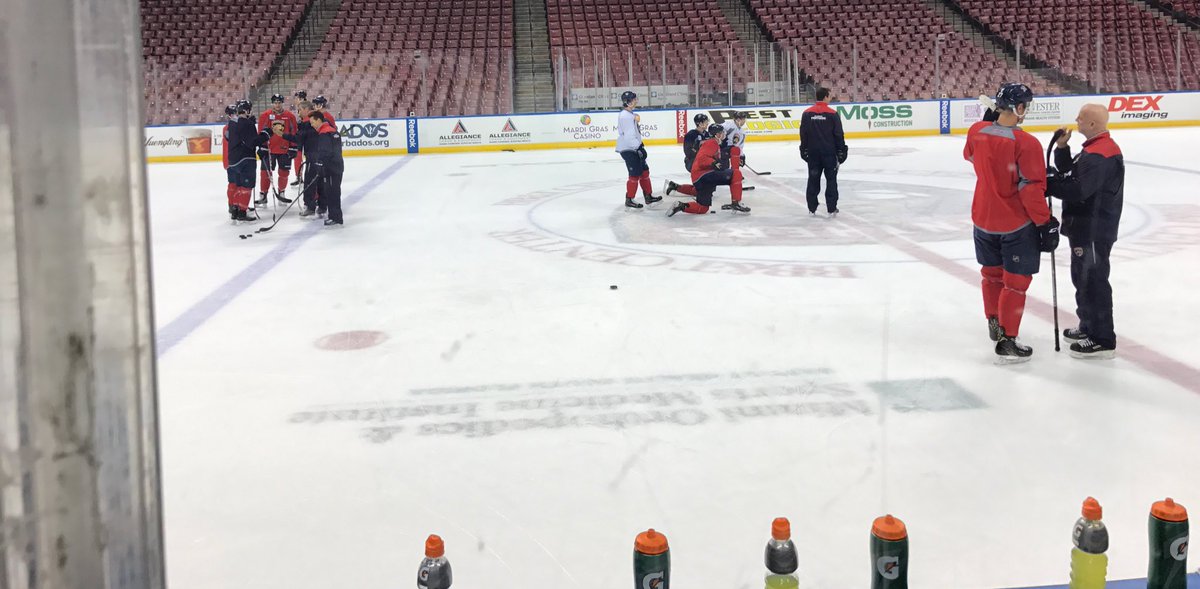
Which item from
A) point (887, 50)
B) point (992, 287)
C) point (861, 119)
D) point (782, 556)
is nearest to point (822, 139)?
point (992, 287)

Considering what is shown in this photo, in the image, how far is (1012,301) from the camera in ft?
16.2

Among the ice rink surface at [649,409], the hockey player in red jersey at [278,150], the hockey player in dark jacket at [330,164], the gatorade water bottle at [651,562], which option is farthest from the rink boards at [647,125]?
the gatorade water bottle at [651,562]

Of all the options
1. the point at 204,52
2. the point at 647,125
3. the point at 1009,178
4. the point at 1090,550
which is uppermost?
the point at 204,52

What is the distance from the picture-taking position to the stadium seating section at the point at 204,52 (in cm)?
1928

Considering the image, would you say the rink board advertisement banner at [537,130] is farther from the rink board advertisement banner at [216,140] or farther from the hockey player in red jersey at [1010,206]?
the hockey player in red jersey at [1010,206]

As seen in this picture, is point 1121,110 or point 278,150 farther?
point 1121,110

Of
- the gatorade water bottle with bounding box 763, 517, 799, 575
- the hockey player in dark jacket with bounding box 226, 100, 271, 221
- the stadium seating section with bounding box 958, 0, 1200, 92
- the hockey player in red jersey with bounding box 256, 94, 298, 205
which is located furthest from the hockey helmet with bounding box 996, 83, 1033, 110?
the stadium seating section with bounding box 958, 0, 1200, 92

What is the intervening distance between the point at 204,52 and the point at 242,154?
47.8ft

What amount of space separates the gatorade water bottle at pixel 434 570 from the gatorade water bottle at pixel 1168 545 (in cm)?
150

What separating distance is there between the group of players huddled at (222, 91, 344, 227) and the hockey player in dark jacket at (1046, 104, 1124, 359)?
6764mm

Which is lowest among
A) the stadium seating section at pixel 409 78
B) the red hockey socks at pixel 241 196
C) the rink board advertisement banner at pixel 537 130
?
the red hockey socks at pixel 241 196

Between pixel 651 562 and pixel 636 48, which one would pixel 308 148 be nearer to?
pixel 651 562

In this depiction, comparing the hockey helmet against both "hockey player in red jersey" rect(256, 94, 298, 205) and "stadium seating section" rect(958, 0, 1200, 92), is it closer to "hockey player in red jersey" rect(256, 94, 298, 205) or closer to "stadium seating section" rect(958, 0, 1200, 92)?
"hockey player in red jersey" rect(256, 94, 298, 205)

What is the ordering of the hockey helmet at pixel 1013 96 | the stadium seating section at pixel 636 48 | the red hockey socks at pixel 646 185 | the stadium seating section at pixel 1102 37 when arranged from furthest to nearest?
the stadium seating section at pixel 1102 37
the stadium seating section at pixel 636 48
the red hockey socks at pixel 646 185
the hockey helmet at pixel 1013 96
